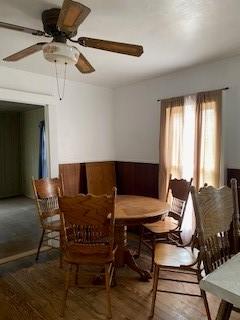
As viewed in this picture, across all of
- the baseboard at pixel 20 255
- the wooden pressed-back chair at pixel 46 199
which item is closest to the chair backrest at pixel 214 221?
the wooden pressed-back chair at pixel 46 199

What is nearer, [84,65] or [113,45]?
[113,45]

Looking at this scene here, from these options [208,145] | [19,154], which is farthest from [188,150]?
[19,154]

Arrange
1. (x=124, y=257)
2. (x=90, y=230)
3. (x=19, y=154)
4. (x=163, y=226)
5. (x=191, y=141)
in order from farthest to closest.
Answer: (x=19, y=154), (x=191, y=141), (x=163, y=226), (x=124, y=257), (x=90, y=230)

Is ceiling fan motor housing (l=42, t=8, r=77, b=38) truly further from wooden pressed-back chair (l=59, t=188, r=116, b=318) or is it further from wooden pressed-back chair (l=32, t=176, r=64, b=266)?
wooden pressed-back chair (l=32, t=176, r=64, b=266)

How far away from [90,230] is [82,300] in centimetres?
72

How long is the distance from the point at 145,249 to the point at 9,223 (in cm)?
255

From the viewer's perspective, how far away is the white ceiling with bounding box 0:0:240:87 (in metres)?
1.81

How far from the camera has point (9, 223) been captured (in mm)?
4480

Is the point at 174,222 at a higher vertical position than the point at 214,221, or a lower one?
lower

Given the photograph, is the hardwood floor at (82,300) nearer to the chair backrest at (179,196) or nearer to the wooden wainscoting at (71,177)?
the chair backrest at (179,196)

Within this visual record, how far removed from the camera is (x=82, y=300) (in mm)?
2213

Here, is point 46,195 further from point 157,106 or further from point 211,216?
point 211,216

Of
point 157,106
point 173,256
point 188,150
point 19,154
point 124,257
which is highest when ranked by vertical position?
point 157,106

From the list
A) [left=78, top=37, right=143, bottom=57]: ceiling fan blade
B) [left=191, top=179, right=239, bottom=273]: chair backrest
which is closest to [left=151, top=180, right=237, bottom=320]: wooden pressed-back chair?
[left=191, top=179, right=239, bottom=273]: chair backrest
